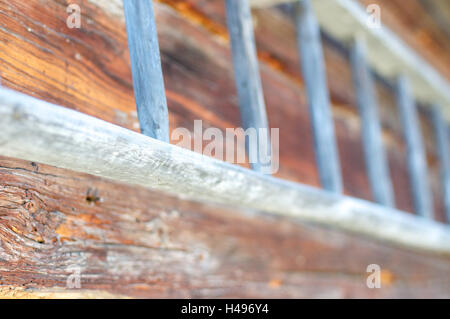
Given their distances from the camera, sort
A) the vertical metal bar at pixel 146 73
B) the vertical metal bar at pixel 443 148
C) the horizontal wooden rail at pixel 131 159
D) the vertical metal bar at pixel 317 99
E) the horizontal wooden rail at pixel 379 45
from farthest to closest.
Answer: the vertical metal bar at pixel 443 148
the horizontal wooden rail at pixel 379 45
the vertical metal bar at pixel 317 99
the vertical metal bar at pixel 146 73
the horizontal wooden rail at pixel 131 159

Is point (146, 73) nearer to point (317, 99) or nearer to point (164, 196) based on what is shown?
point (164, 196)

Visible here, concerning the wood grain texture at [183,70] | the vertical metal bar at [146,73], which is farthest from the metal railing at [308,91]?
the wood grain texture at [183,70]

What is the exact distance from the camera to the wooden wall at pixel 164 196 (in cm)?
70

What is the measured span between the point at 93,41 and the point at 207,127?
1.02 ft

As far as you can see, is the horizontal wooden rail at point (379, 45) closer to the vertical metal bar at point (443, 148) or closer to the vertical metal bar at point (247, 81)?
the vertical metal bar at point (443, 148)

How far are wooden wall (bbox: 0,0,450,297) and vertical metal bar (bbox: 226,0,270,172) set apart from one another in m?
0.18

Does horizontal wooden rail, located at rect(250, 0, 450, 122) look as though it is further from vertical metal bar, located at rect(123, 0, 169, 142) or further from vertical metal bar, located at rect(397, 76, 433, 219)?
vertical metal bar, located at rect(123, 0, 169, 142)

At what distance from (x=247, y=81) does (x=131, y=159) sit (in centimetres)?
32

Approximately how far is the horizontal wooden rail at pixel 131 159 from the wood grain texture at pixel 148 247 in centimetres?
18

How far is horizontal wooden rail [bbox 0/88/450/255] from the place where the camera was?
0.47m

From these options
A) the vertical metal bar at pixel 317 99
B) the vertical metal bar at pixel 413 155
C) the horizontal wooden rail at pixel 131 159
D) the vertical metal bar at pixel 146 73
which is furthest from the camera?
the vertical metal bar at pixel 413 155

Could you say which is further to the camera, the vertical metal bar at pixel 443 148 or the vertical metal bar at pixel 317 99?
the vertical metal bar at pixel 443 148

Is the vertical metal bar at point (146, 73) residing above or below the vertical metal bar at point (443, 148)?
below

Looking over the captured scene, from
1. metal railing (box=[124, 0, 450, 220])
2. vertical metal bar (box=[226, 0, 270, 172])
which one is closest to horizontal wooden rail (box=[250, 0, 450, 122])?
metal railing (box=[124, 0, 450, 220])
